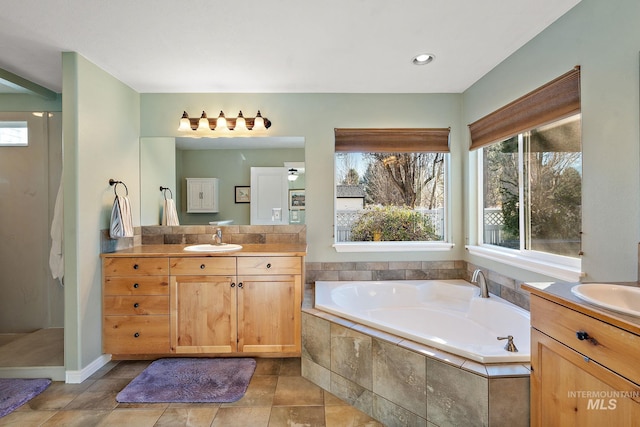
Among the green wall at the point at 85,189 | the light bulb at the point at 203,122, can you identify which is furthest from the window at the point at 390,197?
the green wall at the point at 85,189

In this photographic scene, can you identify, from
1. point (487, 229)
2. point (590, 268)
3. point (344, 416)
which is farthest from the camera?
point (487, 229)

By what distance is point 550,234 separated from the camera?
2.12 metres

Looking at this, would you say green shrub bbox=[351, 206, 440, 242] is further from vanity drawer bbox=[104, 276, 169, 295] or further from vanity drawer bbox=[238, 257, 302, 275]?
vanity drawer bbox=[104, 276, 169, 295]

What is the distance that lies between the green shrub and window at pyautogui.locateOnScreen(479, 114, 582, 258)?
1.77 feet

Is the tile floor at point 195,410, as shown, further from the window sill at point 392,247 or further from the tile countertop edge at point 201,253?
the window sill at point 392,247

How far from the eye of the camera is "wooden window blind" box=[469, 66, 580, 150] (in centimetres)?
181

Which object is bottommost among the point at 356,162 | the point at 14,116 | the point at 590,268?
the point at 590,268

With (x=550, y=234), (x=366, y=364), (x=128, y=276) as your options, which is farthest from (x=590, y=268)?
(x=128, y=276)

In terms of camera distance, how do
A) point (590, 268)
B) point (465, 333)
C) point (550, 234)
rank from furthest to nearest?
1. point (465, 333)
2. point (550, 234)
3. point (590, 268)

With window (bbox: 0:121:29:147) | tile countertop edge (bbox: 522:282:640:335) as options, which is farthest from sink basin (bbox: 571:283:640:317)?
window (bbox: 0:121:29:147)

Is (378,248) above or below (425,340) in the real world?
above

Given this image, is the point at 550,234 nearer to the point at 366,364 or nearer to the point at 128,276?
the point at 366,364

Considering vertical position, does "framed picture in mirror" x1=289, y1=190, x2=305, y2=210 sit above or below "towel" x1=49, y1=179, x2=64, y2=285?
above

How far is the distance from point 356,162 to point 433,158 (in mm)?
782
